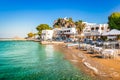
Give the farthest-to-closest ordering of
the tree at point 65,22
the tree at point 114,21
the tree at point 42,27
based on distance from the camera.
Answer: the tree at point 42,27 → the tree at point 65,22 → the tree at point 114,21

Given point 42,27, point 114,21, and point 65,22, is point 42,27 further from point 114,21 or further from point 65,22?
point 114,21

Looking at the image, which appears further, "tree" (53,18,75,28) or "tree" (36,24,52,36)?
"tree" (36,24,52,36)

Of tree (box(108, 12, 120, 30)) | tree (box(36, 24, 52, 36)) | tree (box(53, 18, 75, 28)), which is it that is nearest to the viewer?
tree (box(108, 12, 120, 30))

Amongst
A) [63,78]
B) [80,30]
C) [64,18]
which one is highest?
[64,18]

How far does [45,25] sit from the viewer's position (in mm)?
112875

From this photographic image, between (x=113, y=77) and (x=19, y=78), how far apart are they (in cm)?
711

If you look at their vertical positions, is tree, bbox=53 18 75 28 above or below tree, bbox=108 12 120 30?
above

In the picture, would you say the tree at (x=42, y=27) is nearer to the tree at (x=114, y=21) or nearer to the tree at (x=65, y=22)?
the tree at (x=65, y=22)

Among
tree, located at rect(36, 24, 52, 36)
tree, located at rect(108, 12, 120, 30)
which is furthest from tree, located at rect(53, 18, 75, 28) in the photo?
tree, located at rect(108, 12, 120, 30)

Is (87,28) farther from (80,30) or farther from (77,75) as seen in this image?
(77,75)

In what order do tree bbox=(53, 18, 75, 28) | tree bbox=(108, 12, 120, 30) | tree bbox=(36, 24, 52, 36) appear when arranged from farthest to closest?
tree bbox=(36, 24, 52, 36), tree bbox=(53, 18, 75, 28), tree bbox=(108, 12, 120, 30)

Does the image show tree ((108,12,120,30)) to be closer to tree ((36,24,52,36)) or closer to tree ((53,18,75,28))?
tree ((53,18,75,28))

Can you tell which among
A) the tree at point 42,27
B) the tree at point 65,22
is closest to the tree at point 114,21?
the tree at point 65,22

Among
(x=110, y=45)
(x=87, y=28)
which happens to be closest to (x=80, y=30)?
(x=87, y=28)
